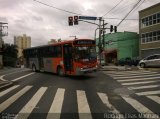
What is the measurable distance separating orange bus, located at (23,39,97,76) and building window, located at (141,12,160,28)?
26435 mm

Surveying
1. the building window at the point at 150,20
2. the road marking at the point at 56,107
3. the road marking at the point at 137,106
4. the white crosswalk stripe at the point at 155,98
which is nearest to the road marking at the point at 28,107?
the road marking at the point at 56,107

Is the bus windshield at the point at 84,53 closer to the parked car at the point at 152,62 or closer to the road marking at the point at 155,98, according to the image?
the road marking at the point at 155,98

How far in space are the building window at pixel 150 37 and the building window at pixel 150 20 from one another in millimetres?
1660

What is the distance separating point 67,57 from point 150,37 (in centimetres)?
3028

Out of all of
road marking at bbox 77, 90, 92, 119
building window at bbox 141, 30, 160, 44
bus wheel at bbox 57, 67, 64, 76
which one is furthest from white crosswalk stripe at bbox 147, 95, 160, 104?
building window at bbox 141, 30, 160, 44

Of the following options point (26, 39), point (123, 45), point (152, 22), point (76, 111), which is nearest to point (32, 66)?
point (76, 111)

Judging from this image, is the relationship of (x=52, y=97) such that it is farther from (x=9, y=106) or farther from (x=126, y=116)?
(x=126, y=116)

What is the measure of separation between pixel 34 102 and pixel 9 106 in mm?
1053

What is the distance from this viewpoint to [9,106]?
34.1 ft

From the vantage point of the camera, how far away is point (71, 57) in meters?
21.0

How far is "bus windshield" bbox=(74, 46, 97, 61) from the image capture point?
67.4 feet

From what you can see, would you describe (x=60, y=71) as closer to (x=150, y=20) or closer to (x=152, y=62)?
(x=152, y=62)

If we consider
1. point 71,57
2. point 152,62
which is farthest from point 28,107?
point 152,62

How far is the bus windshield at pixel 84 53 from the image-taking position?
67.4ft
